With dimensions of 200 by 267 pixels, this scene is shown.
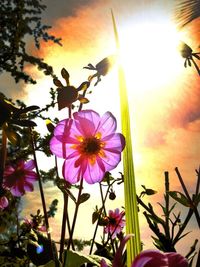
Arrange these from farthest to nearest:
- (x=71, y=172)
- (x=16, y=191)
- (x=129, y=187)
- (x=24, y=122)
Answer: (x=16, y=191), (x=71, y=172), (x=24, y=122), (x=129, y=187)

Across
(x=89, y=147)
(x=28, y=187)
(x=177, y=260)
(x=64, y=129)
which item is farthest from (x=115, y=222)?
(x=177, y=260)

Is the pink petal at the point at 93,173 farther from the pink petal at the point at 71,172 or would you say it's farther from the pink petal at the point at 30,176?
the pink petal at the point at 30,176

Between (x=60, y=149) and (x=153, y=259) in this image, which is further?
(x=60, y=149)

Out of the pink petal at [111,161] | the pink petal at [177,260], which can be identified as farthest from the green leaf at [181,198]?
the pink petal at [177,260]

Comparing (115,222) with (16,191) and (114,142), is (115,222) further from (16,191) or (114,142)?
(114,142)

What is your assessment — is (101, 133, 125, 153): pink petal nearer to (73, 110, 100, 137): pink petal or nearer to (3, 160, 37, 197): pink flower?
(73, 110, 100, 137): pink petal

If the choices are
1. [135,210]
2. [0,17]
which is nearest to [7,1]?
[0,17]

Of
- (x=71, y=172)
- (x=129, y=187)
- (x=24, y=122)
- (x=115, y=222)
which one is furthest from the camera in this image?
(x=115, y=222)

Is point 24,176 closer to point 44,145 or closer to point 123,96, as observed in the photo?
point 44,145

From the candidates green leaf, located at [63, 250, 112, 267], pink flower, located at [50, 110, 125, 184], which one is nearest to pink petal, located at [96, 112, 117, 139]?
pink flower, located at [50, 110, 125, 184]
